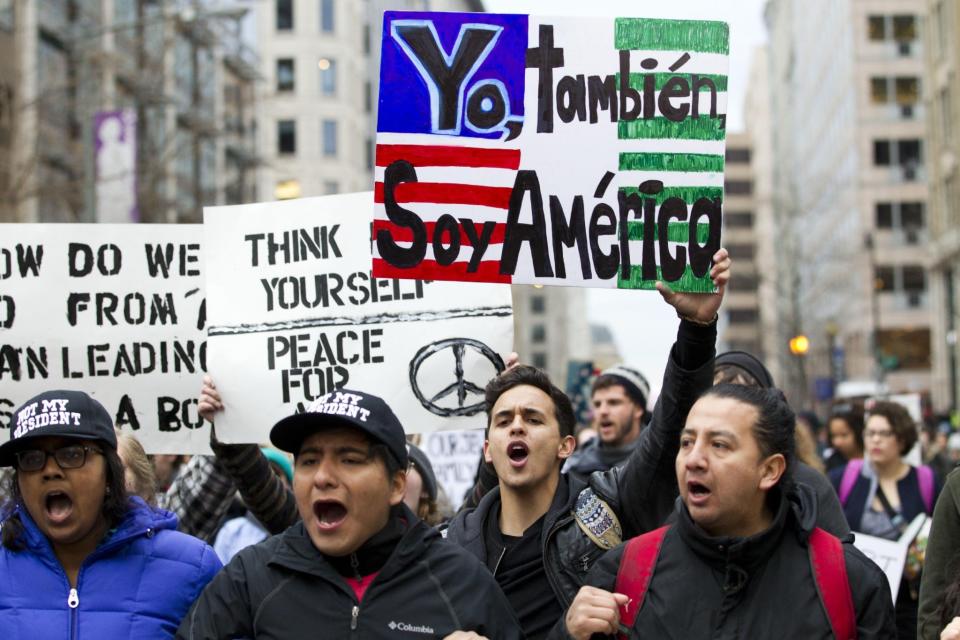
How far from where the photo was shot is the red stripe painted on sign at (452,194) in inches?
213

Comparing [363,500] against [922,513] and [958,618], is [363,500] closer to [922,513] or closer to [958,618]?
[958,618]

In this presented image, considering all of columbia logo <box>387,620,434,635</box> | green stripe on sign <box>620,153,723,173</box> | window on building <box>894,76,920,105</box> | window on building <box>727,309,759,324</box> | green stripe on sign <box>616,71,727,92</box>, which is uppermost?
window on building <box>894,76,920,105</box>

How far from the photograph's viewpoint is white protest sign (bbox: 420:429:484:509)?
11.9 metres

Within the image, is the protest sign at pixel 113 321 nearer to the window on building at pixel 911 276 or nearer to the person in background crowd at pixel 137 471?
the person in background crowd at pixel 137 471

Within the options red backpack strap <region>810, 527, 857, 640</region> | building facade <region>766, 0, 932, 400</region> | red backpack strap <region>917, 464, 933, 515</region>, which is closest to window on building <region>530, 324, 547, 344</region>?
building facade <region>766, 0, 932, 400</region>

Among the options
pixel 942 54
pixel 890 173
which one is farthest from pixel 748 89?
pixel 942 54

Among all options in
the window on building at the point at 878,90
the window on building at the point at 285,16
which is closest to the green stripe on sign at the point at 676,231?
the window on building at the point at 878,90

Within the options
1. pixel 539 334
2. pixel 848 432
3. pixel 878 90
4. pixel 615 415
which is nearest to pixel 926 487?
pixel 848 432

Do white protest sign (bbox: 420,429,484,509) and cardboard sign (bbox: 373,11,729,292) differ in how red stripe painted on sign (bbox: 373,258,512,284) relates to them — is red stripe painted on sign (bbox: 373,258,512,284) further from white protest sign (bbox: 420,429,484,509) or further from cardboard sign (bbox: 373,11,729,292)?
white protest sign (bbox: 420,429,484,509)

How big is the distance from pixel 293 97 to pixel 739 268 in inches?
2240

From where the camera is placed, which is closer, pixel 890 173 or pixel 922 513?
pixel 922 513

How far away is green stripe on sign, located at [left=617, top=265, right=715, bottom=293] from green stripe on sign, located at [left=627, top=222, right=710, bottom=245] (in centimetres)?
12

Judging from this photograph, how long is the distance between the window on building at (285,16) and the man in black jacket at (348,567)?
75014 millimetres

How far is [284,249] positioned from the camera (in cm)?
618
